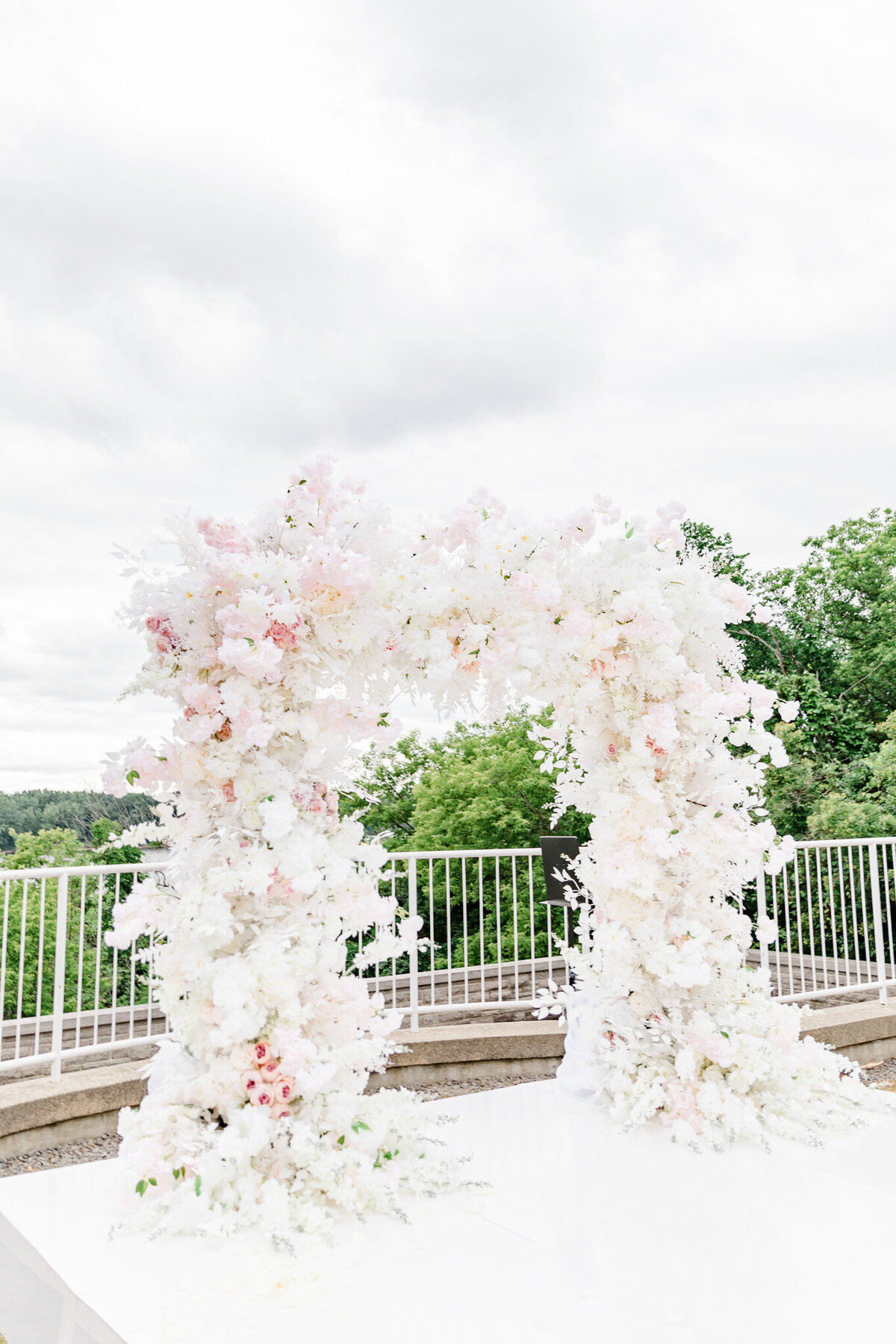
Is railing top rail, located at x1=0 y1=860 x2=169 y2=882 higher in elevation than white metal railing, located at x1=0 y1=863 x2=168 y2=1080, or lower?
higher

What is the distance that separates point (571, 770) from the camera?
4246 mm

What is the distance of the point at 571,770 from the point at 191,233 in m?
4.43

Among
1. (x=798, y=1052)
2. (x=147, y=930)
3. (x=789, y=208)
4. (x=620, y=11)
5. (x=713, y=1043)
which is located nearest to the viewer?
(x=147, y=930)

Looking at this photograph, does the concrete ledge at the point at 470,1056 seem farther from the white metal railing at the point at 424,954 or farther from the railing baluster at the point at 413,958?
the white metal railing at the point at 424,954

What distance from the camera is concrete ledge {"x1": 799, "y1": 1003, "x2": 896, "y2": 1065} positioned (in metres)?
5.66

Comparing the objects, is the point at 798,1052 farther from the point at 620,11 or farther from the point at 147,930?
the point at 620,11

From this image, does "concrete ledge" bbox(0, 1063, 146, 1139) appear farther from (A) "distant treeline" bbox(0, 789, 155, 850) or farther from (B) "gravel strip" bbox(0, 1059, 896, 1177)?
(A) "distant treeline" bbox(0, 789, 155, 850)

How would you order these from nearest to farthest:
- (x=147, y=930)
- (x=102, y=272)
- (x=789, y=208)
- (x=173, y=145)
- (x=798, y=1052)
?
(x=147, y=930) → (x=798, y=1052) → (x=173, y=145) → (x=102, y=272) → (x=789, y=208)

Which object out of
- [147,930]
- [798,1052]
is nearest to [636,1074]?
[798,1052]

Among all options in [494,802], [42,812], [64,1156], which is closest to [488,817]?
[494,802]

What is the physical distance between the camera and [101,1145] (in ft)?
14.4

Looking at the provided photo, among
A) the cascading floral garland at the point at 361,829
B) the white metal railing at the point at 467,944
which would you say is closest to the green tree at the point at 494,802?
the white metal railing at the point at 467,944

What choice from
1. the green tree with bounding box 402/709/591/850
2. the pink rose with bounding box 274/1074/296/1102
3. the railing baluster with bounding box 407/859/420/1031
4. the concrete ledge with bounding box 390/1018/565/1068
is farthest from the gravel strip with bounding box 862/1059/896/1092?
the green tree with bounding box 402/709/591/850

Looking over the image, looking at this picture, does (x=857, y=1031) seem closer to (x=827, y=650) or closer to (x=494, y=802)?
(x=494, y=802)
